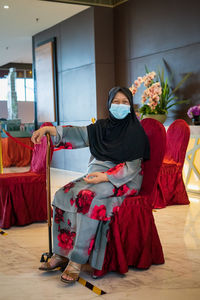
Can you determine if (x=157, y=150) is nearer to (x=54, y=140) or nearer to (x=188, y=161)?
(x=54, y=140)

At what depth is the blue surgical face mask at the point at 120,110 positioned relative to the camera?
2.75 meters

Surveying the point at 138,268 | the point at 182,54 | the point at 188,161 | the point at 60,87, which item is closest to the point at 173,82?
the point at 182,54

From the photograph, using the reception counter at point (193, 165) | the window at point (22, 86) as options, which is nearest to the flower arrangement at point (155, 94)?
the reception counter at point (193, 165)

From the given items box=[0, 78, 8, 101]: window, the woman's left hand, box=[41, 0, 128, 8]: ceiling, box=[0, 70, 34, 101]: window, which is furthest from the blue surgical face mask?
box=[0, 78, 8, 101]: window

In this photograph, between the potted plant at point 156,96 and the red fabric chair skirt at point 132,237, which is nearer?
the red fabric chair skirt at point 132,237

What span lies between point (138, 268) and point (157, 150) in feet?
2.55

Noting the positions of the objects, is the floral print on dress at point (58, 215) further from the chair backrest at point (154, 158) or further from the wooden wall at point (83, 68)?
the wooden wall at point (83, 68)

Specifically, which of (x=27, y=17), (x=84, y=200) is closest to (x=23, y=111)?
(x=27, y=17)

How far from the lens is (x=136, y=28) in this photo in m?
6.40

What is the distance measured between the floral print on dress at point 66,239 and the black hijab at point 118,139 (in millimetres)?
537

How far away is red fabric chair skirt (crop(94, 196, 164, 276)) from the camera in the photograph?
2.57 metres

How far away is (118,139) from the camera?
2.74 m

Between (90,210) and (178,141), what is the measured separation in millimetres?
2362

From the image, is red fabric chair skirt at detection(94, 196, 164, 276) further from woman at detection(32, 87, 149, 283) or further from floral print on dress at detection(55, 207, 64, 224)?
floral print on dress at detection(55, 207, 64, 224)
